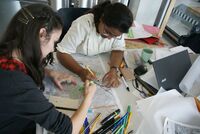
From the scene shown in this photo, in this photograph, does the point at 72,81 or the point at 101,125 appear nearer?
the point at 101,125

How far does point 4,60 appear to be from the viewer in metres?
0.68

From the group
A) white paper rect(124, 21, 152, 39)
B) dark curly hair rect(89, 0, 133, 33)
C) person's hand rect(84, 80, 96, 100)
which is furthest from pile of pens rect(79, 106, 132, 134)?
white paper rect(124, 21, 152, 39)

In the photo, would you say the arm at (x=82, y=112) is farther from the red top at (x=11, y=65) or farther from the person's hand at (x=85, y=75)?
the red top at (x=11, y=65)

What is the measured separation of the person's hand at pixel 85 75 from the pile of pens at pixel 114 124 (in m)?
0.25

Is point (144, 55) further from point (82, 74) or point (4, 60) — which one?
point (4, 60)

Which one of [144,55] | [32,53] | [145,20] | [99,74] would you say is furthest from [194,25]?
[32,53]

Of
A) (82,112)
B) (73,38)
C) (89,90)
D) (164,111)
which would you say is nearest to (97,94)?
(89,90)

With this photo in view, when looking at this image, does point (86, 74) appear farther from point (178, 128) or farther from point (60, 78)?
point (178, 128)

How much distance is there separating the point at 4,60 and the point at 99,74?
562mm

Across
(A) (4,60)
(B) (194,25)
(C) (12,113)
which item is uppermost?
(A) (4,60)

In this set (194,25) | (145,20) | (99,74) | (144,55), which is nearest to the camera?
(99,74)

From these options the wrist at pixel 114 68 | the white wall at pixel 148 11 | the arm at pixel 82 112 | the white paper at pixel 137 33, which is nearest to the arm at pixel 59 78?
the arm at pixel 82 112

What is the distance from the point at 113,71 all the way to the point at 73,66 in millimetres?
236

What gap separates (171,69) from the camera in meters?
1.07
